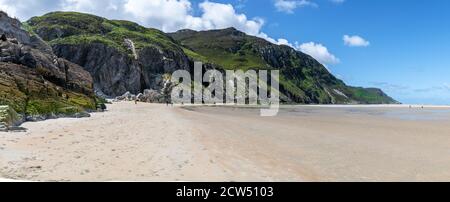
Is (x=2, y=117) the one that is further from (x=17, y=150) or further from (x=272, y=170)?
(x=272, y=170)

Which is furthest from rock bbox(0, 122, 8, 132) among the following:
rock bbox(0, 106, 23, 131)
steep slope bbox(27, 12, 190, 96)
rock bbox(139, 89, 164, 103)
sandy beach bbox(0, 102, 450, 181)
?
steep slope bbox(27, 12, 190, 96)

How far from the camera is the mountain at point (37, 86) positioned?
28484 millimetres

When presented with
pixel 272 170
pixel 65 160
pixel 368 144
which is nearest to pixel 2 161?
pixel 65 160

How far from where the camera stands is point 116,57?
A: 138000 millimetres

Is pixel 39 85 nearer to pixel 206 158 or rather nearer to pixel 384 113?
pixel 206 158

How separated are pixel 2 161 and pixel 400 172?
14.0 meters

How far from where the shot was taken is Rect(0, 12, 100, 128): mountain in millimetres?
Result: 28484

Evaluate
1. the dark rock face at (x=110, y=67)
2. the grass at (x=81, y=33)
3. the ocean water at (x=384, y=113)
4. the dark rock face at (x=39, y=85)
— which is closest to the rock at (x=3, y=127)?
the dark rock face at (x=39, y=85)

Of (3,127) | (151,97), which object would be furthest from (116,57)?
(3,127)

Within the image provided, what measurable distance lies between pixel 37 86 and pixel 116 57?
351 ft

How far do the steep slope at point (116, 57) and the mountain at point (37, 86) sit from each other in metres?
78.6

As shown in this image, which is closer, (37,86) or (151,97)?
(37,86)

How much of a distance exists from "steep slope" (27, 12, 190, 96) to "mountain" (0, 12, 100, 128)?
78.6 meters

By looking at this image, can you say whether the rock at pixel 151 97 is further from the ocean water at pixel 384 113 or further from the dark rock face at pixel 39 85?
the dark rock face at pixel 39 85
